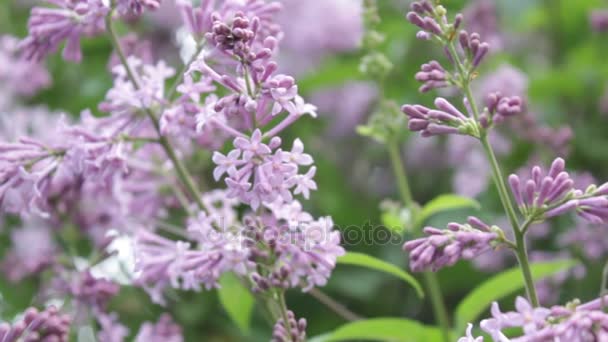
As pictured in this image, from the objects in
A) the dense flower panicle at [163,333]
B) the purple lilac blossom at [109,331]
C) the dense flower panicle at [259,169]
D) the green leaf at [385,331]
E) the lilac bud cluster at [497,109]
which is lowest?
the purple lilac blossom at [109,331]

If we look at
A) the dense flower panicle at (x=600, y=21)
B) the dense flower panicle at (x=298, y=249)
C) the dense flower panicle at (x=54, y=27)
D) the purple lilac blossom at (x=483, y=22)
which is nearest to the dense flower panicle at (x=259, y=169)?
the dense flower panicle at (x=298, y=249)

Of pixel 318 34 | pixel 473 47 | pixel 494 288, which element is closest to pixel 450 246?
pixel 473 47

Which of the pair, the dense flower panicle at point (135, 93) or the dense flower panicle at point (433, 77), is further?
the dense flower panicle at point (135, 93)

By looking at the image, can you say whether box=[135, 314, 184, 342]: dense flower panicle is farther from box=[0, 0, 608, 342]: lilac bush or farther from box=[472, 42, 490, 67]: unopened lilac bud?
box=[472, 42, 490, 67]: unopened lilac bud

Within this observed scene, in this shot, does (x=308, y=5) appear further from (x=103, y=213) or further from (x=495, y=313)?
(x=495, y=313)

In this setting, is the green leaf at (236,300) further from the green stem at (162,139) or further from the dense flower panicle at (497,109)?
the dense flower panicle at (497,109)

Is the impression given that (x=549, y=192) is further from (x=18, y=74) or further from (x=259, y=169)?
(x=18, y=74)

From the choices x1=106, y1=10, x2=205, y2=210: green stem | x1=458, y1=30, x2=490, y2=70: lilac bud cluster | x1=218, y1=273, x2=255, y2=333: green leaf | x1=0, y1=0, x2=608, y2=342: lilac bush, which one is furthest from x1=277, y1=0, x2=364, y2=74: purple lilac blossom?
x1=458, y1=30, x2=490, y2=70: lilac bud cluster
